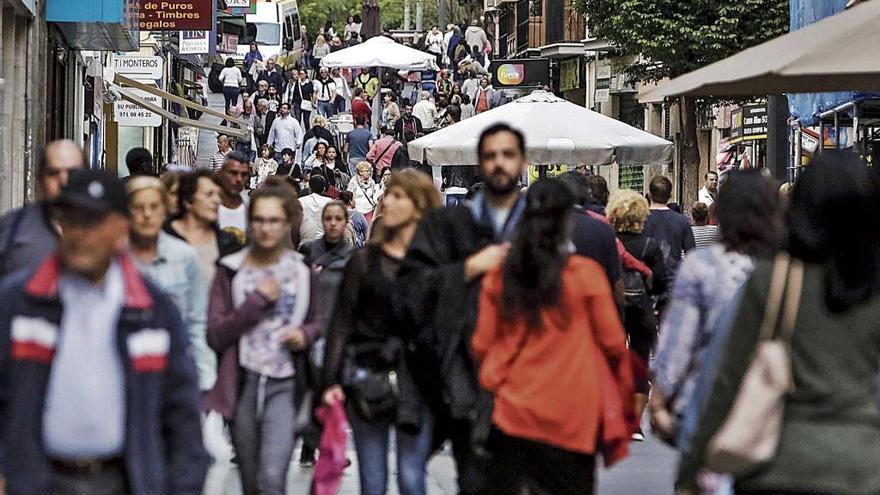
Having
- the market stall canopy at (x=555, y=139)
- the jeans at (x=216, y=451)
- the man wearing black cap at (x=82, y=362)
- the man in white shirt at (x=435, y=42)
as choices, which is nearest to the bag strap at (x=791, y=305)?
the man wearing black cap at (x=82, y=362)

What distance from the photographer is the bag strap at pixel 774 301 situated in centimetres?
495

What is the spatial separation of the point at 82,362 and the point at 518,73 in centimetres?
3947

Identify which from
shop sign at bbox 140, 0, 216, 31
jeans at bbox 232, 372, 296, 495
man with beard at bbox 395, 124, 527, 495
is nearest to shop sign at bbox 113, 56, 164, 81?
shop sign at bbox 140, 0, 216, 31

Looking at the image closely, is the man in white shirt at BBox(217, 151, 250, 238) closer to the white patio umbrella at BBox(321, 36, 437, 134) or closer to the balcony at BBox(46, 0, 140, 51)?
the balcony at BBox(46, 0, 140, 51)

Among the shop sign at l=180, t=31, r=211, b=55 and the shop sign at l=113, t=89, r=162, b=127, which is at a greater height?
the shop sign at l=180, t=31, r=211, b=55

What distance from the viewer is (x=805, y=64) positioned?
913 centimetres

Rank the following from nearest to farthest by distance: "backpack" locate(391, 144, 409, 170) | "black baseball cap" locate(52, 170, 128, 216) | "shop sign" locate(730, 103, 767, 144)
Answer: "black baseball cap" locate(52, 170, 128, 216) → "backpack" locate(391, 144, 409, 170) → "shop sign" locate(730, 103, 767, 144)

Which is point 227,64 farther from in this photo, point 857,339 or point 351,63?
point 857,339

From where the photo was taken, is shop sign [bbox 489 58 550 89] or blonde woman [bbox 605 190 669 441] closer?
blonde woman [bbox 605 190 669 441]

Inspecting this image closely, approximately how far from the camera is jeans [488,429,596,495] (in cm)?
691

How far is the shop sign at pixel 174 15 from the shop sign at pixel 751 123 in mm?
15396

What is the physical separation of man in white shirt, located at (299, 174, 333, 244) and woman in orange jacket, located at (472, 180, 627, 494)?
27.1 ft

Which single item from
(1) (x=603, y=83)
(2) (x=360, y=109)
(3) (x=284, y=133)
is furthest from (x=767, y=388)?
(1) (x=603, y=83)

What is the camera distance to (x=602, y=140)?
1930cm
